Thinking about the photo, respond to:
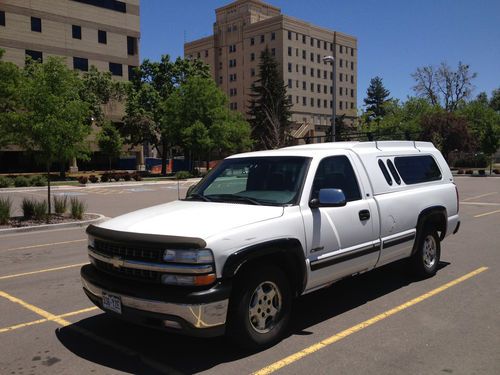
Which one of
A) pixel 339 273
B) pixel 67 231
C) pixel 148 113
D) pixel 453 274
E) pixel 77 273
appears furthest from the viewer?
pixel 148 113

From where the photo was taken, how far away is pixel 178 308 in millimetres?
3803

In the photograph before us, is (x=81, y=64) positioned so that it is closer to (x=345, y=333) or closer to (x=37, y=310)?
(x=37, y=310)

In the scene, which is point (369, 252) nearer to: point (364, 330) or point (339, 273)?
point (339, 273)

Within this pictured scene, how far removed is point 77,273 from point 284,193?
4.21 meters

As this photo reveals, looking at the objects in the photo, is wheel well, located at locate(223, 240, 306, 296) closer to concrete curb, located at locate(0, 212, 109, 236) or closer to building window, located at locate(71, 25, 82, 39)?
concrete curb, located at locate(0, 212, 109, 236)

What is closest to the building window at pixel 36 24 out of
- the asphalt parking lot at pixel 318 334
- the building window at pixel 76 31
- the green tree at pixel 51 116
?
the building window at pixel 76 31

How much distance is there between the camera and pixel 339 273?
509cm

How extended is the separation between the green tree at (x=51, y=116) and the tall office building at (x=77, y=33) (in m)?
41.5

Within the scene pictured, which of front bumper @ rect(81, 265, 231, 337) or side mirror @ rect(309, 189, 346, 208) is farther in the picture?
side mirror @ rect(309, 189, 346, 208)

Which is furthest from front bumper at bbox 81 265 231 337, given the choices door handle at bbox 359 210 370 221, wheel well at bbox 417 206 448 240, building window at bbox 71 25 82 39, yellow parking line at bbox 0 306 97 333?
building window at bbox 71 25 82 39

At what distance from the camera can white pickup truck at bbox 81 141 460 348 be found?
12.8 feet

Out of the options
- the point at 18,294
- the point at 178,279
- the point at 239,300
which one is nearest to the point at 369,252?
the point at 239,300

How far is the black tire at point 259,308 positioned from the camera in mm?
4113

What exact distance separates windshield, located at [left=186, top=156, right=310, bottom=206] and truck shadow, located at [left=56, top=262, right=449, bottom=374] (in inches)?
54.5
